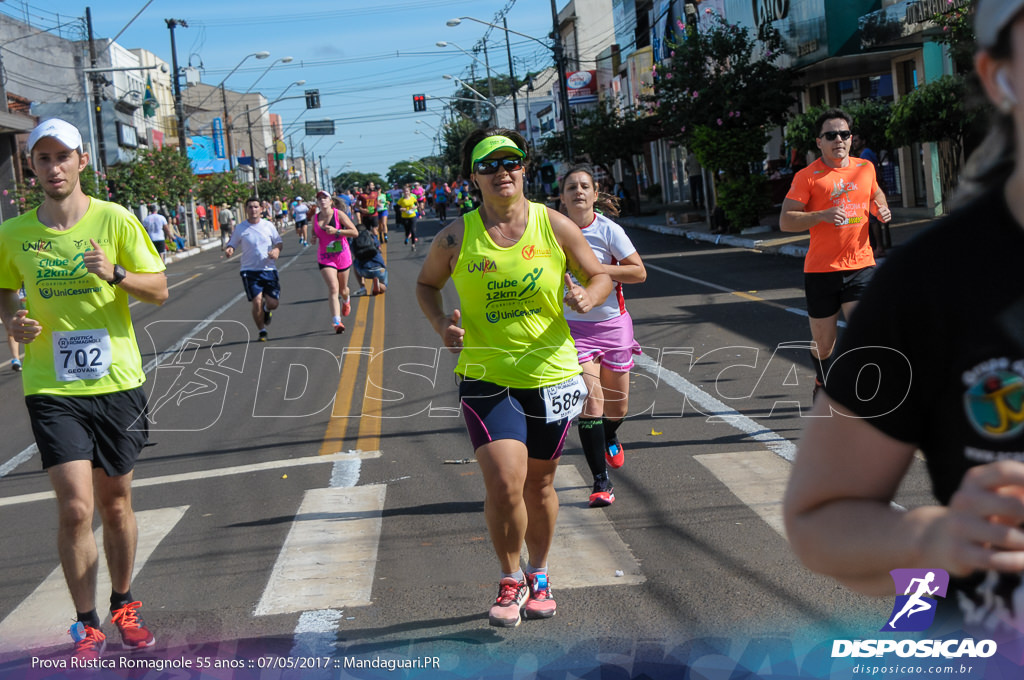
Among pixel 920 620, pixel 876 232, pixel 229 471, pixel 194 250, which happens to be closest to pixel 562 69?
pixel 194 250

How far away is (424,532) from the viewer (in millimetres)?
6586

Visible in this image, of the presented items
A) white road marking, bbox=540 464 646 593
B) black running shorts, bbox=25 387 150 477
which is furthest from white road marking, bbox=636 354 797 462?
black running shorts, bbox=25 387 150 477

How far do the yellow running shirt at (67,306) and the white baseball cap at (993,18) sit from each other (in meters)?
4.07

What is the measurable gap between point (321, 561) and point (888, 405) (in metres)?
4.85

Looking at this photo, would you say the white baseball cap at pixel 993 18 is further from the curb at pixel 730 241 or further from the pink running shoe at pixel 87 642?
the curb at pixel 730 241

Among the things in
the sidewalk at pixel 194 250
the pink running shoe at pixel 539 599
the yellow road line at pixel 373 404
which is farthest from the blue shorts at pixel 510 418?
the sidewalk at pixel 194 250

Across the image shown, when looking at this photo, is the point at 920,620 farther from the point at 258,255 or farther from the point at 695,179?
the point at 695,179

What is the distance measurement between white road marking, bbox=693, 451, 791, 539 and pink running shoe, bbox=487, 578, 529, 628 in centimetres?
161

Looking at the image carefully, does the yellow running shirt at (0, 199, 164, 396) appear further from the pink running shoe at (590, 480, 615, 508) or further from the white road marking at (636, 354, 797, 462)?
the white road marking at (636, 354, 797, 462)

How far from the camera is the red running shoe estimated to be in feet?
16.2

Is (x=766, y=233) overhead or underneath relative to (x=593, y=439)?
overhead

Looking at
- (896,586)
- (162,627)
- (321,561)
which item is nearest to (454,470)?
(321,561)

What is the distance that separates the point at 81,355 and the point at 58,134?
92cm

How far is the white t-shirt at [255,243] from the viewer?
15.3m
